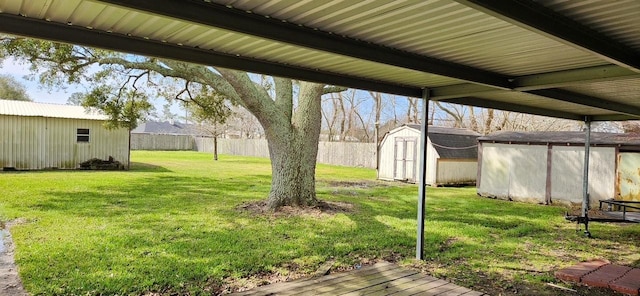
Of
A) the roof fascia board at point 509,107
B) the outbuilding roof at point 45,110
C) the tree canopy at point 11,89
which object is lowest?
the roof fascia board at point 509,107

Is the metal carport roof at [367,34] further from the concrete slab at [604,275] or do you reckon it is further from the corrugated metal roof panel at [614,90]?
the concrete slab at [604,275]

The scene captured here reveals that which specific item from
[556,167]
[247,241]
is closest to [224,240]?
[247,241]

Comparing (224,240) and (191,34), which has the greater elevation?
(191,34)

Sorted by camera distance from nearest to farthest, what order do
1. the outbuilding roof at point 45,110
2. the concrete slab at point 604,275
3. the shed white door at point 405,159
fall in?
the concrete slab at point 604,275
the shed white door at point 405,159
the outbuilding roof at point 45,110

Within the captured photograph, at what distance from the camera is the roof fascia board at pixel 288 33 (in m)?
2.23

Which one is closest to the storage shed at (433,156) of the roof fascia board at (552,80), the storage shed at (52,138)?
the roof fascia board at (552,80)

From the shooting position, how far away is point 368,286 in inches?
152

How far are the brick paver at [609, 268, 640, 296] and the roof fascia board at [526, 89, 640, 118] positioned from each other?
223 centimetres

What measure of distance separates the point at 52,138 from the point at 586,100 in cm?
1832

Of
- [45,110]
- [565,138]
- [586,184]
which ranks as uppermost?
[45,110]

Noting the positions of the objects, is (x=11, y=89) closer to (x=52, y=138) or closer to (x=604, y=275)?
(x=52, y=138)

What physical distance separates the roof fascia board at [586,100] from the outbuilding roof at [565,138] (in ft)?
12.0

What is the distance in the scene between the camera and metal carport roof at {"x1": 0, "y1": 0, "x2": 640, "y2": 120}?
7.66 ft

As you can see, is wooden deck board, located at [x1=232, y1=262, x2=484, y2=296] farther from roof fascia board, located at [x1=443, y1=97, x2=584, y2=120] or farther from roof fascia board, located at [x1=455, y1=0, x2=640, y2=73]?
roof fascia board, located at [x1=443, y1=97, x2=584, y2=120]
